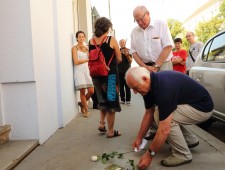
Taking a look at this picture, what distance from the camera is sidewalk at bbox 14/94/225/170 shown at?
3717 mm

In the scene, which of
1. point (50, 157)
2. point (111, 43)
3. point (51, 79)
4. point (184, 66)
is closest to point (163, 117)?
point (50, 157)

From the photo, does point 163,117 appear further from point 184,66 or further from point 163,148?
point 184,66

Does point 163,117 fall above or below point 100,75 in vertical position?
below

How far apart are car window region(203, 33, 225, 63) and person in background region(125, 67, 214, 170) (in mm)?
1456

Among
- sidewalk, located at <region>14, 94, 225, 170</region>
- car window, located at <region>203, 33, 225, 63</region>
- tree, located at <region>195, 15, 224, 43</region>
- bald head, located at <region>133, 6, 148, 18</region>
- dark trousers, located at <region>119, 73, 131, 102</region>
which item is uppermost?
A: tree, located at <region>195, 15, 224, 43</region>

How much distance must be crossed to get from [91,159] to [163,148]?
1.01m

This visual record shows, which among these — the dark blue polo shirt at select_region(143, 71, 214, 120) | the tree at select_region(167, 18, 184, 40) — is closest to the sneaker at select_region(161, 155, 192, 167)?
the dark blue polo shirt at select_region(143, 71, 214, 120)

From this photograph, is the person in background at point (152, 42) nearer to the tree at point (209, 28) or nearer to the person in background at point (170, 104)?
the person in background at point (170, 104)

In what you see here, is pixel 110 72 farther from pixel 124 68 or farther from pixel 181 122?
pixel 124 68

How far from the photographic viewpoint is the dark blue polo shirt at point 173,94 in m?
3.17

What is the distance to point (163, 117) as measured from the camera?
3.18m

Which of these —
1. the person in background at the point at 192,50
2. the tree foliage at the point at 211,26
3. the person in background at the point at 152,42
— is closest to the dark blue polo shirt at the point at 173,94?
the person in background at the point at 152,42

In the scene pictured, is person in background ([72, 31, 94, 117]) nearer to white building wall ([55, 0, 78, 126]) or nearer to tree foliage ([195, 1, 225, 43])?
white building wall ([55, 0, 78, 126])

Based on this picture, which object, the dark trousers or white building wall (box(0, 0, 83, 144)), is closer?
white building wall (box(0, 0, 83, 144))
